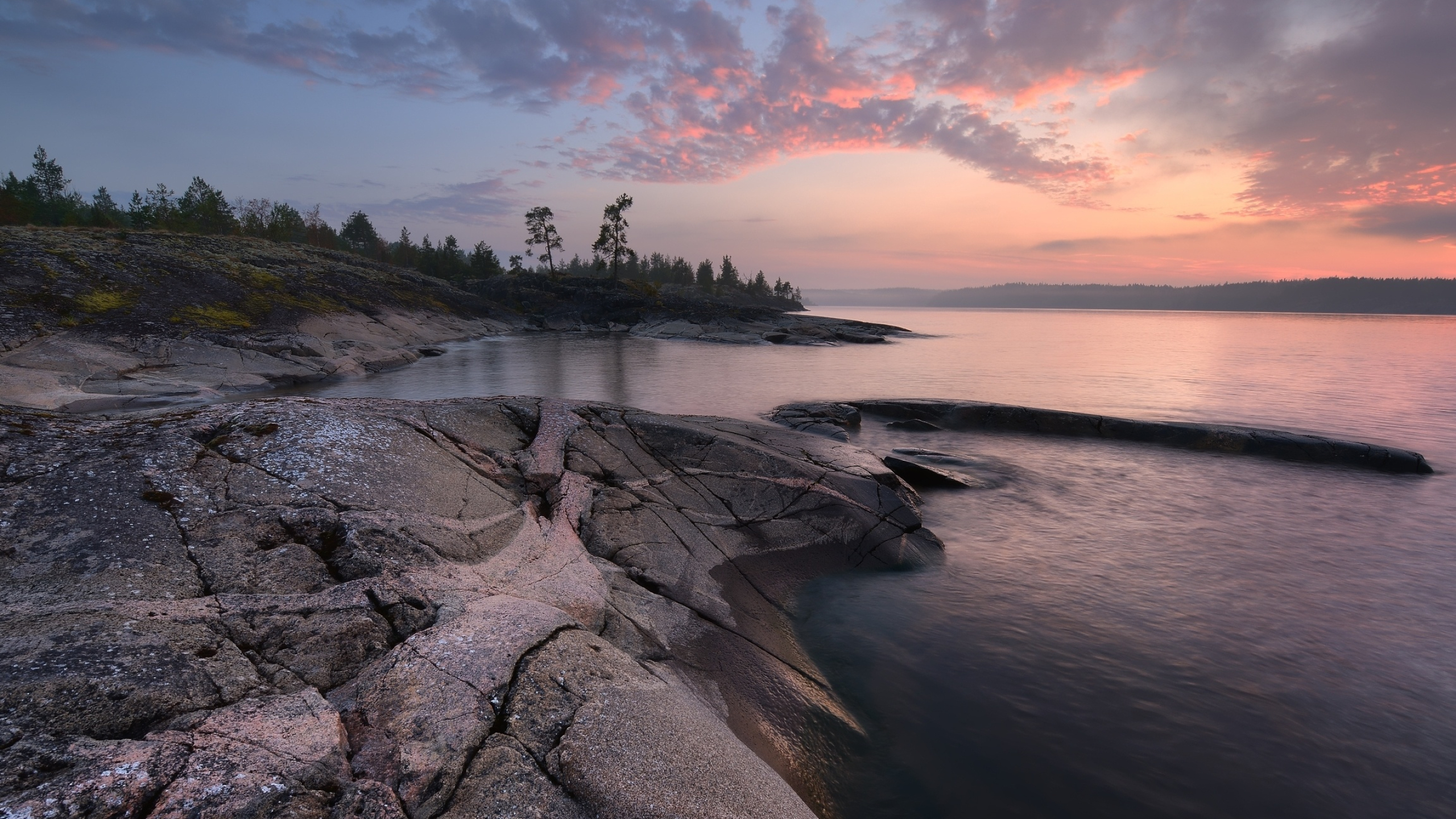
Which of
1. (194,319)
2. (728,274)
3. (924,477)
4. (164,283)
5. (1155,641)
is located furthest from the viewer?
(728,274)

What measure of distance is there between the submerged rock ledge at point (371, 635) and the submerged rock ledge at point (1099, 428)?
11.7 m

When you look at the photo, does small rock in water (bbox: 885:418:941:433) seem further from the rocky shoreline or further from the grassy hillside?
the grassy hillside

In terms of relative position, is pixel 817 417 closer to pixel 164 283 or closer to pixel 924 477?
pixel 924 477

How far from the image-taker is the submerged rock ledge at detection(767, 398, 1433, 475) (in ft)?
61.4

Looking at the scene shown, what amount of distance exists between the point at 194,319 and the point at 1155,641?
44.9 metres

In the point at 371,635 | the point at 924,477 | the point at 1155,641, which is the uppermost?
the point at 371,635

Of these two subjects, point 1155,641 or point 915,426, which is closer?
point 1155,641

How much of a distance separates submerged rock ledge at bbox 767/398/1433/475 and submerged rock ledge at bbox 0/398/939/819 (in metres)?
11.7

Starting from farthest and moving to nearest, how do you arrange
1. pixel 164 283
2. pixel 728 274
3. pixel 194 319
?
pixel 728 274
pixel 164 283
pixel 194 319

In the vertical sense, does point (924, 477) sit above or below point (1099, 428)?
below

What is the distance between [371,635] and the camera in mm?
4984

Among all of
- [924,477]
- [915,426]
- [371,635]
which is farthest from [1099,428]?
[371,635]

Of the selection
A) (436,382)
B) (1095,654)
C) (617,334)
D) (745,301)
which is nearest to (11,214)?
(617,334)

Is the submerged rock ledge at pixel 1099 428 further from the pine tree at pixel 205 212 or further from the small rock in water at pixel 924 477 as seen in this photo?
the pine tree at pixel 205 212
